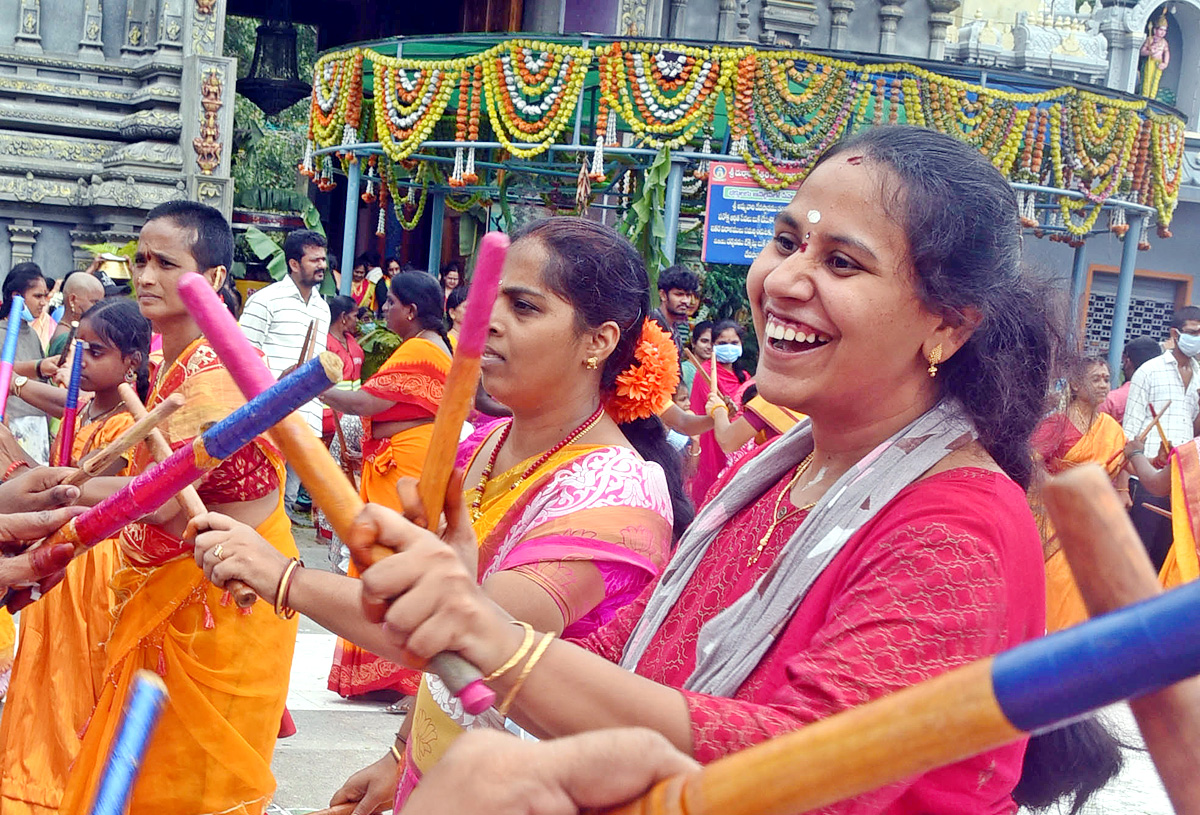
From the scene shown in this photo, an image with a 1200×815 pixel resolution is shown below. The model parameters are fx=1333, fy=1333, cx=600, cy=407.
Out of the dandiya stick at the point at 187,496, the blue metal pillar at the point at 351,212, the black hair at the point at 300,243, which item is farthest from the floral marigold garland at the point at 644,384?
the blue metal pillar at the point at 351,212

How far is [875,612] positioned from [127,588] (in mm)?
2351

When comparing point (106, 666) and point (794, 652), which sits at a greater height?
point (794, 652)

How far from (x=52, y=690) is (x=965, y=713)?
321 cm

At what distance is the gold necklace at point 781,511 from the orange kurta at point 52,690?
220cm

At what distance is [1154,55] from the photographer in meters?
18.4

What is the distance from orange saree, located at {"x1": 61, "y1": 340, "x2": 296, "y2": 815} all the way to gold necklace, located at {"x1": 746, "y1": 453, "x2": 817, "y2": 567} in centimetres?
169

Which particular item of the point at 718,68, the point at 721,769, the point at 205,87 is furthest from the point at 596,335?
the point at 205,87

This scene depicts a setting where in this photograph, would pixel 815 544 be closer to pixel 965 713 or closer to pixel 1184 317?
pixel 965 713

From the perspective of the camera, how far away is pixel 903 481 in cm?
147

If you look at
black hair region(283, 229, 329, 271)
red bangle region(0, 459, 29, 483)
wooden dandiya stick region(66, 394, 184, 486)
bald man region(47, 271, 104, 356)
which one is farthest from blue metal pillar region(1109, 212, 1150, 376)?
wooden dandiya stick region(66, 394, 184, 486)

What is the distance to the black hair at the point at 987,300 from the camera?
1521 millimetres

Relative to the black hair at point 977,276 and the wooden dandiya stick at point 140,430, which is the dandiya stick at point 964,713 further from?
the wooden dandiya stick at point 140,430

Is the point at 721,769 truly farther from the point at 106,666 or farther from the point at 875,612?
the point at 106,666

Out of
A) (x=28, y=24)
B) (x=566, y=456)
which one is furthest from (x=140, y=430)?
(x=28, y=24)
